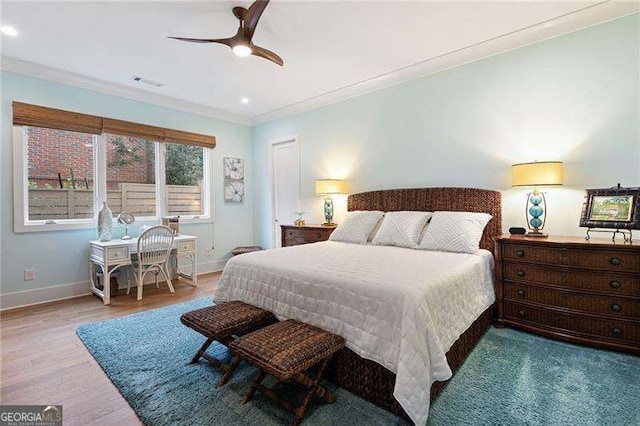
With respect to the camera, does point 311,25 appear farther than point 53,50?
No

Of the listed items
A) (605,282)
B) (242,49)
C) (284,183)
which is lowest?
(605,282)

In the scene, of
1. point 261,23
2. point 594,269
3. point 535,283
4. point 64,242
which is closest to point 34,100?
point 64,242

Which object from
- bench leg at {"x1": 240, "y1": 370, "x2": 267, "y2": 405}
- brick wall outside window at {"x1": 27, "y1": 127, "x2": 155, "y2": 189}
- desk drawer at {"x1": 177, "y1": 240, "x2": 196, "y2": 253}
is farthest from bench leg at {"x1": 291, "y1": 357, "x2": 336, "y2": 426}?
brick wall outside window at {"x1": 27, "y1": 127, "x2": 155, "y2": 189}

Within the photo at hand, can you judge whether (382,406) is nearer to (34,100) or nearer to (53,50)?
→ (53,50)

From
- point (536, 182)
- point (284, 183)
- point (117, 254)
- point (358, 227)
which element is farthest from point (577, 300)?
point (117, 254)

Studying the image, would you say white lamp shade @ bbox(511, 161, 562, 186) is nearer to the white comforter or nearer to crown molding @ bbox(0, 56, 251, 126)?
the white comforter

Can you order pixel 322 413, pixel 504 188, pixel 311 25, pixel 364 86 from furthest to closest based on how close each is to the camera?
pixel 364 86, pixel 504 188, pixel 311 25, pixel 322 413

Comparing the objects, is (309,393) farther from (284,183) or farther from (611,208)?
(284,183)

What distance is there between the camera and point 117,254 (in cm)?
Answer: 362

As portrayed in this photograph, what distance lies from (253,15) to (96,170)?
3.18 metres

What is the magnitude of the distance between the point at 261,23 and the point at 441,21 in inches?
61.7

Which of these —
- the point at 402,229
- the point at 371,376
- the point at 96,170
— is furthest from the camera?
the point at 96,170

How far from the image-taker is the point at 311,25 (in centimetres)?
273

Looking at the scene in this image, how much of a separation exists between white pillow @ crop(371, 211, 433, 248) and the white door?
84.0 inches
